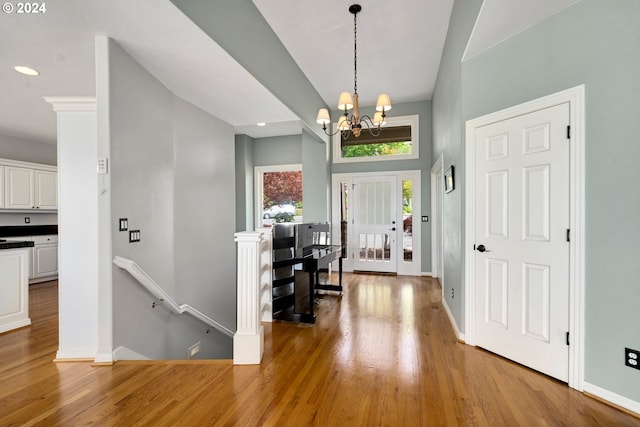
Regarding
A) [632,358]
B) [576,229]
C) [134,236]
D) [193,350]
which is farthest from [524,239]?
[193,350]

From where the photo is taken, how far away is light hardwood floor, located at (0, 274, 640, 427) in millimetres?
1683

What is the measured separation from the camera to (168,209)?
10.6 feet

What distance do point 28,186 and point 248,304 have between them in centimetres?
620

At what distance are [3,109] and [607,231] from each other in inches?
275

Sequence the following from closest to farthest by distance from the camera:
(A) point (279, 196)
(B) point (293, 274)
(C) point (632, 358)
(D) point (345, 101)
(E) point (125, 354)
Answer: (C) point (632, 358), (E) point (125, 354), (D) point (345, 101), (B) point (293, 274), (A) point (279, 196)

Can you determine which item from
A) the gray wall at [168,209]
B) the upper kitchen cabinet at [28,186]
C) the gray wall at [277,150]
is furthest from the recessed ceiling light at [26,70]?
the gray wall at [277,150]

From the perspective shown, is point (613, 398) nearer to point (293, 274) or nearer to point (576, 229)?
point (576, 229)

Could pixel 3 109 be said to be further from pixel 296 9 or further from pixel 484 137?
pixel 484 137

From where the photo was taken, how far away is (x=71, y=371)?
2256 millimetres

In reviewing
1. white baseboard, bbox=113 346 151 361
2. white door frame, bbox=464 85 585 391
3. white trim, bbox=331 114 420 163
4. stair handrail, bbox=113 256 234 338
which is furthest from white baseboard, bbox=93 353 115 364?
white trim, bbox=331 114 420 163

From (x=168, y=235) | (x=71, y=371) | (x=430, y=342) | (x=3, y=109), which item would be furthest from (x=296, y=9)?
(x=3, y=109)

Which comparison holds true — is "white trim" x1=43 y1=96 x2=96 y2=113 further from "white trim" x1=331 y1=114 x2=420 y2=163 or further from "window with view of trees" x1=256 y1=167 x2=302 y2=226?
"window with view of trees" x1=256 y1=167 x2=302 y2=226

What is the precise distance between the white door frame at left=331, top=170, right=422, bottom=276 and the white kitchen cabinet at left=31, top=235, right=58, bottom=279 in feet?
19.0

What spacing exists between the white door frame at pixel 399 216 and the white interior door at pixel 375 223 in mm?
86
